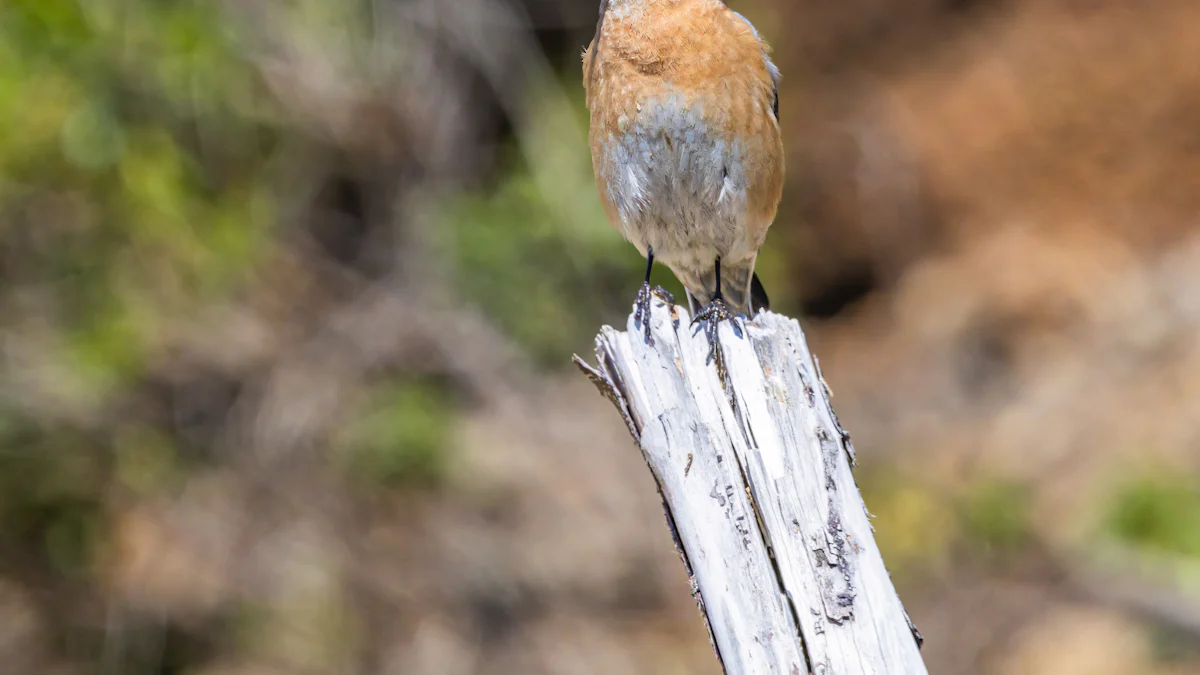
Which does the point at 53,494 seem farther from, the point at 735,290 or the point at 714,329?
the point at 714,329

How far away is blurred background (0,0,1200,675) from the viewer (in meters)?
6.06

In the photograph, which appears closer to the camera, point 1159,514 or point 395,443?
point 1159,514

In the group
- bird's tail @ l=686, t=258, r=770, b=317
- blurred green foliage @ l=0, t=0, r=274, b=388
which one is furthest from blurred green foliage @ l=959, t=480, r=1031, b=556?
blurred green foliage @ l=0, t=0, r=274, b=388

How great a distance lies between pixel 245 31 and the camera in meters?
6.90

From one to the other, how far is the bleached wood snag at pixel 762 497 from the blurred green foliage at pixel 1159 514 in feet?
13.8

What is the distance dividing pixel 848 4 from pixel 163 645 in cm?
704

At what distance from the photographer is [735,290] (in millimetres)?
4211

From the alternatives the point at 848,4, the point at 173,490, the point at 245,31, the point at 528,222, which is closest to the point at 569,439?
the point at 528,222

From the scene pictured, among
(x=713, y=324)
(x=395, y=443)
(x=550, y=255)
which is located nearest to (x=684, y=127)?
(x=713, y=324)

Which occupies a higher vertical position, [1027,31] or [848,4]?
[848,4]

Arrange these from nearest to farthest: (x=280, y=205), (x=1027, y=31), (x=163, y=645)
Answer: (x=163, y=645), (x=280, y=205), (x=1027, y=31)

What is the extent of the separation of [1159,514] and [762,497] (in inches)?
177

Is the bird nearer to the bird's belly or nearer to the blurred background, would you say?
the bird's belly

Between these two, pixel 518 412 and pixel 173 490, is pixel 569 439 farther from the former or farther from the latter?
pixel 173 490
